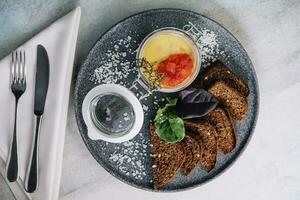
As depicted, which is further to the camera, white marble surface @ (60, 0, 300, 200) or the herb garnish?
white marble surface @ (60, 0, 300, 200)

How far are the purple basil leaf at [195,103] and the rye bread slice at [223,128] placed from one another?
0.04 metres

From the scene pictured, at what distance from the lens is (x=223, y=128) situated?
1.53 meters

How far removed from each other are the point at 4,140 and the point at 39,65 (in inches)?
8.7

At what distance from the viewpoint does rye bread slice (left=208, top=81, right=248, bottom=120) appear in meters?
1.50

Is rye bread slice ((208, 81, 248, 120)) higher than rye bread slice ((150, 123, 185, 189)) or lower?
higher

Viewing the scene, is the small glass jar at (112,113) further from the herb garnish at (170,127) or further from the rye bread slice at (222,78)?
the rye bread slice at (222,78)

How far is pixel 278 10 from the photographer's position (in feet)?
5.19

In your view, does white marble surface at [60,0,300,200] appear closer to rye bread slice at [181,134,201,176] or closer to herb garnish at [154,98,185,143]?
rye bread slice at [181,134,201,176]

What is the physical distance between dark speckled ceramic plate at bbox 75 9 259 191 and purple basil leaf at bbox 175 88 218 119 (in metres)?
0.09

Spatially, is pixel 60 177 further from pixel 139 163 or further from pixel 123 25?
pixel 123 25

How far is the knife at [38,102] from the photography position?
1500 mm

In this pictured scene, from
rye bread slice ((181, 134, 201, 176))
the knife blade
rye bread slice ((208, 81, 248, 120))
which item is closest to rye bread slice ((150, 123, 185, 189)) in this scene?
rye bread slice ((181, 134, 201, 176))

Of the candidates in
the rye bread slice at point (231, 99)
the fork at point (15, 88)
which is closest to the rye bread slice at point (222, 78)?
the rye bread slice at point (231, 99)

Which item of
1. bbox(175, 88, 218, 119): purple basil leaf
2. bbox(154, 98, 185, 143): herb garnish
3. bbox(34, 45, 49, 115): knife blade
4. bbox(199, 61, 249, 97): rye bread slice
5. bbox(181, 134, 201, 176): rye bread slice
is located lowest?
bbox(181, 134, 201, 176): rye bread slice
